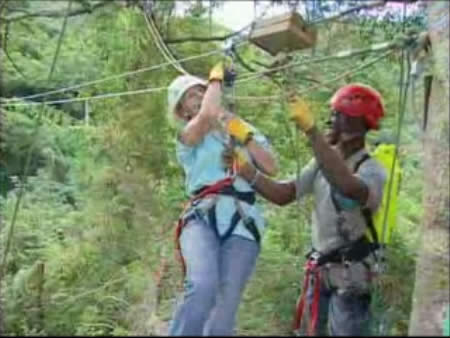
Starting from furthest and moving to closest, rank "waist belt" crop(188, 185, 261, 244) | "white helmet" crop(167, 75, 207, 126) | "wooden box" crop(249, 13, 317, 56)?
"wooden box" crop(249, 13, 317, 56) → "white helmet" crop(167, 75, 207, 126) → "waist belt" crop(188, 185, 261, 244)

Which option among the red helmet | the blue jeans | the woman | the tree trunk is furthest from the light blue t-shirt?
the tree trunk

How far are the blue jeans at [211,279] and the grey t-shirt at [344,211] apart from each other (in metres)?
0.30

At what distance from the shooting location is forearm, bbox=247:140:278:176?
388 centimetres

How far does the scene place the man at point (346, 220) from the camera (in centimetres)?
377

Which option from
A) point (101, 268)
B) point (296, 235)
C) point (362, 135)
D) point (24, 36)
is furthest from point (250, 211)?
point (24, 36)

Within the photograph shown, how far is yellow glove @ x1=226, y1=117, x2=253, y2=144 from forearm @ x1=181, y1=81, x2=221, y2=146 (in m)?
0.07

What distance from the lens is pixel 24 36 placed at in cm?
909

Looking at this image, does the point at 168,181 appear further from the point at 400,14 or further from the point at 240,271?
the point at 240,271

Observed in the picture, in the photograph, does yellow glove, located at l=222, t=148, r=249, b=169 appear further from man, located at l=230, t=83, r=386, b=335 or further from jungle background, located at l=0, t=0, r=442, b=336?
jungle background, located at l=0, t=0, r=442, b=336

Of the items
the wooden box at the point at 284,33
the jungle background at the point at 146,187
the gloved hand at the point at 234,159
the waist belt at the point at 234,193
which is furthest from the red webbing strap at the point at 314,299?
the jungle background at the point at 146,187

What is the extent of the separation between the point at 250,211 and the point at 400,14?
281cm

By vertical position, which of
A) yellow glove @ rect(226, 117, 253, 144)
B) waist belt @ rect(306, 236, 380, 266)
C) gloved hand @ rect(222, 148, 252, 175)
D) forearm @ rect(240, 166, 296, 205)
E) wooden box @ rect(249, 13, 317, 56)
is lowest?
waist belt @ rect(306, 236, 380, 266)

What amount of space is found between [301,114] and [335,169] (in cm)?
24

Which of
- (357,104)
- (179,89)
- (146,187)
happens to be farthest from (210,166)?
(146,187)
